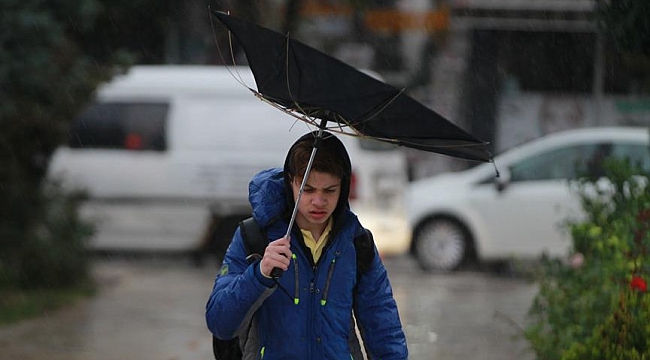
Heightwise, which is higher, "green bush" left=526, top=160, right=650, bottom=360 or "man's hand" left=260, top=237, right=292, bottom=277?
"man's hand" left=260, top=237, right=292, bottom=277

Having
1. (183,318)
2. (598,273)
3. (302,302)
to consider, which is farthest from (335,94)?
(183,318)

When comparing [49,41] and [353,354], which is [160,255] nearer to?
[49,41]

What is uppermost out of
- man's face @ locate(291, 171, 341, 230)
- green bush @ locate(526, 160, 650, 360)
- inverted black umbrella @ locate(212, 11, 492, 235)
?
inverted black umbrella @ locate(212, 11, 492, 235)

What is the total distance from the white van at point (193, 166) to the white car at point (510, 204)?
2.76ft

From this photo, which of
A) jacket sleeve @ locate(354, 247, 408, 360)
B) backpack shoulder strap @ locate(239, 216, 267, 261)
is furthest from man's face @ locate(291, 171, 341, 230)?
jacket sleeve @ locate(354, 247, 408, 360)

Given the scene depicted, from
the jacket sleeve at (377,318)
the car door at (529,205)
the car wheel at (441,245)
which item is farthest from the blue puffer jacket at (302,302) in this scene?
the car wheel at (441,245)

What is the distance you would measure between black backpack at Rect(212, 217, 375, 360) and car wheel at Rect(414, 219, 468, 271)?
9983mm

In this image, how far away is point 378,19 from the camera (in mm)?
21750

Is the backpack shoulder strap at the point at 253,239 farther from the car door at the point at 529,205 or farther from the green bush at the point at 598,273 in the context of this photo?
the car door at the point at 529,205

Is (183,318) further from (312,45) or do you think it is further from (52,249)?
(312,45)

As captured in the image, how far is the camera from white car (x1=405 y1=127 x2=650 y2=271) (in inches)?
516

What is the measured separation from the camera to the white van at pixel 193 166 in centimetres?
1292

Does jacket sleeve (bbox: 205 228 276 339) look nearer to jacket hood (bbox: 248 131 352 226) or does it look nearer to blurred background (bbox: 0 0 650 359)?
jacket hood (bbox: 248 131 352 226)

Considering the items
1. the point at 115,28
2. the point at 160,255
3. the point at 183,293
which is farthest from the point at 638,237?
the point at 160,255
